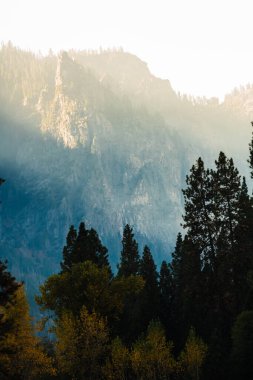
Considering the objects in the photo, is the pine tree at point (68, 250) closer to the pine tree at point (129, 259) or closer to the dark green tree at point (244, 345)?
the pine tree at point (129, 259)

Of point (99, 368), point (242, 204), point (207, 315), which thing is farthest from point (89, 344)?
point (242, 204)

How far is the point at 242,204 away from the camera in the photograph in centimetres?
4709

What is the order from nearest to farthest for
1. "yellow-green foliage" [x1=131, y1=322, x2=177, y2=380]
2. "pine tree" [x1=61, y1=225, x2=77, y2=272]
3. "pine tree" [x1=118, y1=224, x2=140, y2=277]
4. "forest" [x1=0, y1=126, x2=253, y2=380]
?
"forest" [x1=0, y1=126, x2=253, y2=380] < "yellow-green foliage" [x1=131, y1=322, x2=177, y2=380] < "pine tree" [x1=61, y1=225, x2=77, y2=272] < "pine tree" [x1=118, y1=224, x2=140, y2=277]

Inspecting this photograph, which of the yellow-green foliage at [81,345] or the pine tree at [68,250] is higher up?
the pine tree at [68,250]

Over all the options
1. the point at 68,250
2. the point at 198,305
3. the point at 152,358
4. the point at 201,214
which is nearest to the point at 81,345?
the point at 152,358

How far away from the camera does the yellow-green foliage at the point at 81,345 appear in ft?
141

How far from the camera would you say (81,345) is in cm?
4384

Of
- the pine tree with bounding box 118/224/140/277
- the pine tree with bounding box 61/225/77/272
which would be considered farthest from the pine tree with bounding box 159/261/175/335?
the pine tree with bounding box 61/225/77/272

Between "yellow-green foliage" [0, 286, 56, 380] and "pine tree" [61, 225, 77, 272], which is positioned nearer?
"yellow-green foliage" [0, 286, 56, 380]

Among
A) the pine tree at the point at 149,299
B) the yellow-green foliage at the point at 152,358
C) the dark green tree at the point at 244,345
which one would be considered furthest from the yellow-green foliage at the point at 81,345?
the pine tree at the point at 149,299

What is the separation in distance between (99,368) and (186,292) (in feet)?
34.4

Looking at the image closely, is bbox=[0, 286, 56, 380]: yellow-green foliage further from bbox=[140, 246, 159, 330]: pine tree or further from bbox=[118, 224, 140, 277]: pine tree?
bbox=[118, 224, 140, 277]: pine tree

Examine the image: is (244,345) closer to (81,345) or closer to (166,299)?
(81,345)

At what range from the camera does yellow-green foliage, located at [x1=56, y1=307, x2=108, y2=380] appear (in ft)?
141
